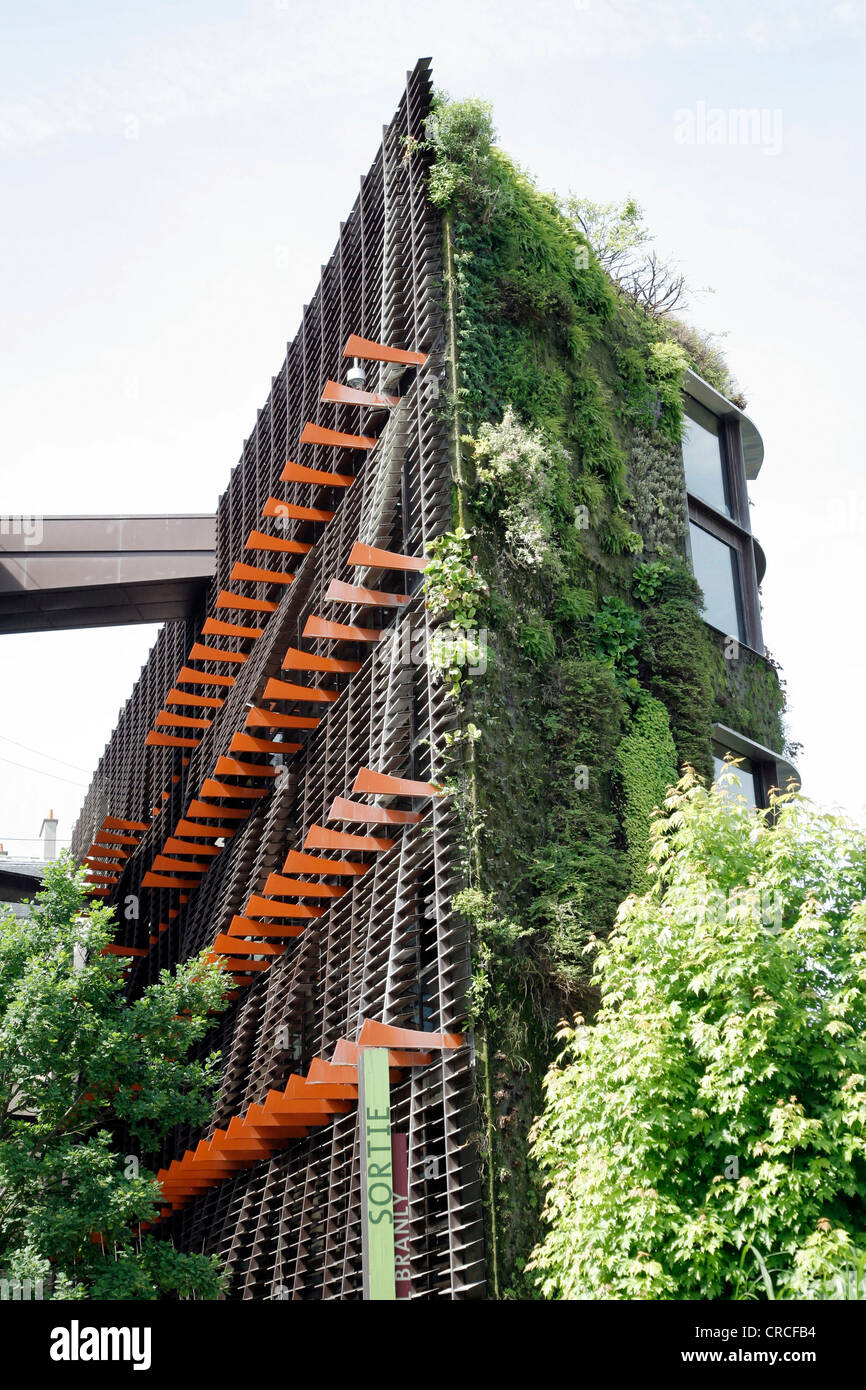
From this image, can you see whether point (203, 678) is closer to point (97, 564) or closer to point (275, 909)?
point (97, 564)

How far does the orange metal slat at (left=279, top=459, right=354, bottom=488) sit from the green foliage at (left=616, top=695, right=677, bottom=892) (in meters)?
5.59

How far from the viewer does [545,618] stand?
55.0ft

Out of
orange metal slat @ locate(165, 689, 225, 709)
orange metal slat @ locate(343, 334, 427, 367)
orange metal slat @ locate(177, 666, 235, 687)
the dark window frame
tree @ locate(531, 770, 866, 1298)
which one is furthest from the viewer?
orange metal slat @ locate(165, 689, 225, 709)

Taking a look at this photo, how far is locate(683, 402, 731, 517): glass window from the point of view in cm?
2220

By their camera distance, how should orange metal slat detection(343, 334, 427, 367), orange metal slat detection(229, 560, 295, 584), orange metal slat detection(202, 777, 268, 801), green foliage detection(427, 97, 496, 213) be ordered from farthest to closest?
orange metal slat detection(229, 560, 295, 584) < orange metal slat detection(202, 777, 268, 801) < green foliage detection(427, 97, 496, 213) < orange metal slat detection(343, 334, 427, 367)

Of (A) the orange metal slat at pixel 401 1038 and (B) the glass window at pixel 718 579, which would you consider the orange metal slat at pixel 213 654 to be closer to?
(B) the glass window at pixel 718 579

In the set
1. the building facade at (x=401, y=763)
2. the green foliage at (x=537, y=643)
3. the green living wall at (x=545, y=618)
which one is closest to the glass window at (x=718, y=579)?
the building facade at (x=401, y=763)

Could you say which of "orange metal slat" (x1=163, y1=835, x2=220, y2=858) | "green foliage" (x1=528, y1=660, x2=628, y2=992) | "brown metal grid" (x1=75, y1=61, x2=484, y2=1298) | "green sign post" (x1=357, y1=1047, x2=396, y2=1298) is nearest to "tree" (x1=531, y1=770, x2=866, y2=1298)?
"green sign post" (x1=357, y1=1047, x2=396, y2=1298)

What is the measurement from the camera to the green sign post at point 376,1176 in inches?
460

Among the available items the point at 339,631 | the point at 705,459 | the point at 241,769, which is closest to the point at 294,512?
the point at 241,769

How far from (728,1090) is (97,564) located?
20801mm

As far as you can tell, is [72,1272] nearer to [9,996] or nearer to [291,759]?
[9,996]

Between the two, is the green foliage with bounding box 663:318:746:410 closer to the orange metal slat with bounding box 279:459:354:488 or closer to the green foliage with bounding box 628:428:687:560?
the green foliage with bounding box 628:428:687:560
